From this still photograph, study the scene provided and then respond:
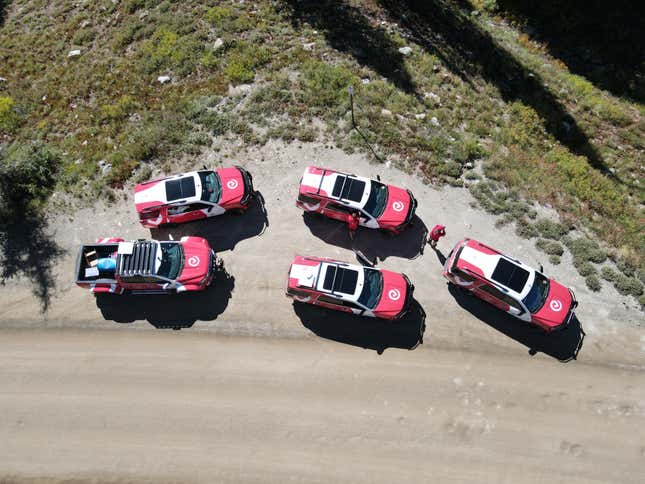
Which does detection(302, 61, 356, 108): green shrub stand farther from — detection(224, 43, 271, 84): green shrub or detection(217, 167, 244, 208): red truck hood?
detection(217, 167, 244, 208): red truck hood

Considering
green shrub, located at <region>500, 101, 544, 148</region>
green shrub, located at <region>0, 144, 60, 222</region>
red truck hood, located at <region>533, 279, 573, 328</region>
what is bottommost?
green shrub, located at <region>0, 144, 60, 222</region>

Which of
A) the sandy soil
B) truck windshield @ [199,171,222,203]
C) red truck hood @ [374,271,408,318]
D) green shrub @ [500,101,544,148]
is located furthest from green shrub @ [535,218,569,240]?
truck windshield @ [199,171,222,203]

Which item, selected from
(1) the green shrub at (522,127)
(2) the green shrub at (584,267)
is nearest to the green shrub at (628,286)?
(2) the green shrub at (584,267)

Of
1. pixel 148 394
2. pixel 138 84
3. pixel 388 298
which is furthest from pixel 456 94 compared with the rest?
pixel 148 394

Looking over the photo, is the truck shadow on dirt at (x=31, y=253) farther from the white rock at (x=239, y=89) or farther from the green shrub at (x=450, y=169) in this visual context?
the green shrub at (x=450, y=169)

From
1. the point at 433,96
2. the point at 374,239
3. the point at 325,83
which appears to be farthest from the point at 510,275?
the point at 325,83

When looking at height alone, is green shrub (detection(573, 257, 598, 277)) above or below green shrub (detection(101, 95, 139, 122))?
above

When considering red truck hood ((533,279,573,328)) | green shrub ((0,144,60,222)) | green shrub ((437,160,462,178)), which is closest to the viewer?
red truck hood ((533,279,573,328))

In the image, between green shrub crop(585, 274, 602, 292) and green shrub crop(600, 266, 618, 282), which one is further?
green shrub crop(600, 266, 618, 282)
